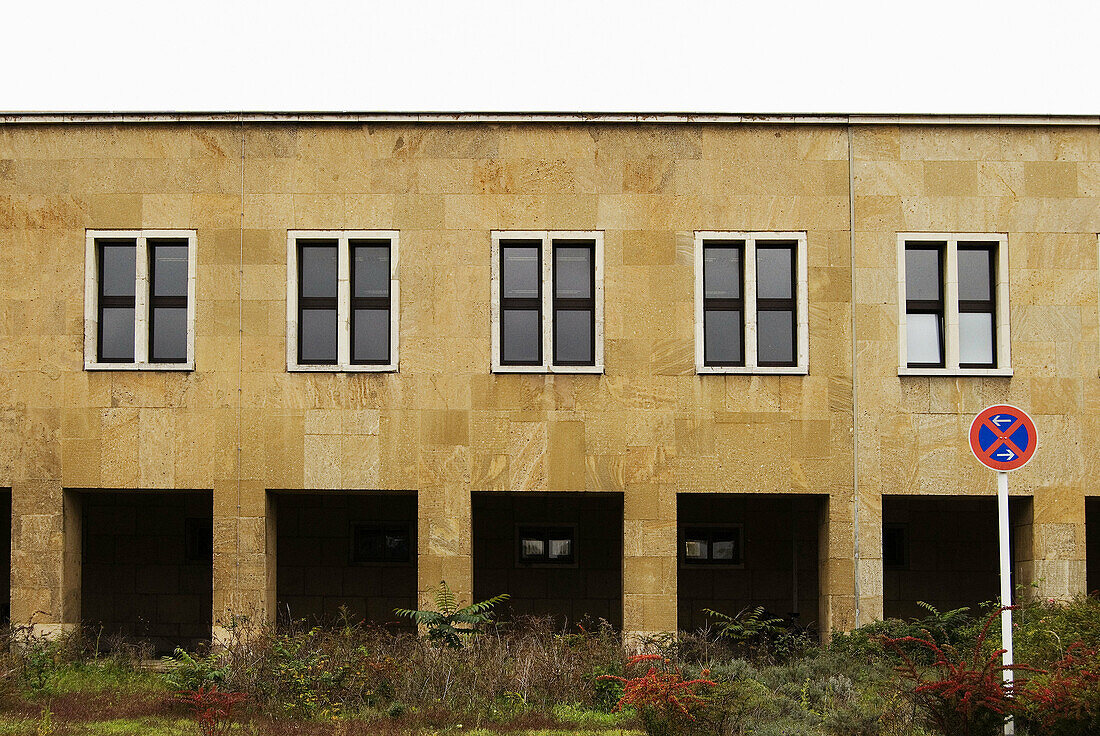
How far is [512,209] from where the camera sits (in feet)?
61.8

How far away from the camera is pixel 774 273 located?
1897cm

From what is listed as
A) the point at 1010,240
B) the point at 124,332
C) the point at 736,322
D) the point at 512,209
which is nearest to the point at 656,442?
the point at 736,322

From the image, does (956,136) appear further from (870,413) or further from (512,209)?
(512,209)

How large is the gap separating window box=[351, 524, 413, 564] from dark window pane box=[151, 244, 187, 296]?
591 centimetres

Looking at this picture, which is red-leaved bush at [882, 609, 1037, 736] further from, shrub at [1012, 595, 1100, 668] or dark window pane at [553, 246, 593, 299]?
dark window pane at [553, 246, 593, 299]

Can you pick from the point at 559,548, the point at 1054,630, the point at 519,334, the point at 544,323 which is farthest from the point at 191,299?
the point at 1054,630

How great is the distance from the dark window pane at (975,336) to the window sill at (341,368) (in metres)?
9.71

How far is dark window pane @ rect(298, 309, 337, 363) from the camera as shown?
741 inches

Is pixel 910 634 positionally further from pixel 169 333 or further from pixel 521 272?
pixel 169 333

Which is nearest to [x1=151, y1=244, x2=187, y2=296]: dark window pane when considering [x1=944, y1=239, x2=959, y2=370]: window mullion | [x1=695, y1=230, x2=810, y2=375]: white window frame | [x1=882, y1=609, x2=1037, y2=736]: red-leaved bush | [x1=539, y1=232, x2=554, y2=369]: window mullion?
[x1=539, y1=232, x2=554, y2=369]: window mullion

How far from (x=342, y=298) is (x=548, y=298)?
11.4 ft

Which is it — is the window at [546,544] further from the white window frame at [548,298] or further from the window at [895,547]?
the window at [895,547]

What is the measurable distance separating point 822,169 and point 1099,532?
973cm

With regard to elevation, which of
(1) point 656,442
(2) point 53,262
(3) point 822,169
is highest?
(3) point 822,169
